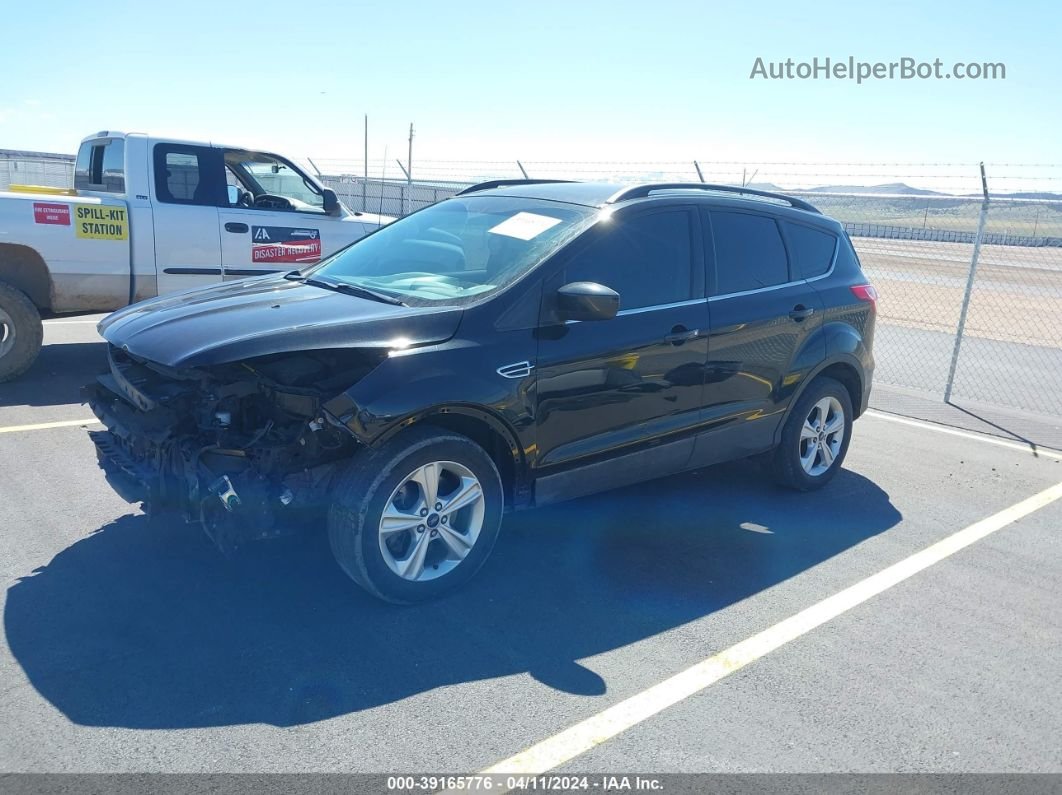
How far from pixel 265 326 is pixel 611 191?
205cm

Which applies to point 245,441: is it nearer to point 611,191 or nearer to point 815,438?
point 611,191

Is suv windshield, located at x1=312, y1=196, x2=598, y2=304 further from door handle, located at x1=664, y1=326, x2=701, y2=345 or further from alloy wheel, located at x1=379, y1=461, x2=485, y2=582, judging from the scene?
alloy wheel, located at x1=379, y1=461, x2=485, y2=582

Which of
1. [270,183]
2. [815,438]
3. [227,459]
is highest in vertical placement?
[270,183]

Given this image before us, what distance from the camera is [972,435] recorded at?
25.1 ft

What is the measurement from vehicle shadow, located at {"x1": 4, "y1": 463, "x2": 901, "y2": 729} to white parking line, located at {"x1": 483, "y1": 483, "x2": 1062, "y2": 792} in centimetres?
21

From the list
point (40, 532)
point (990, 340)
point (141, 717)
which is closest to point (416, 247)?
point (40, 532)

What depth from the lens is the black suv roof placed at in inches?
191

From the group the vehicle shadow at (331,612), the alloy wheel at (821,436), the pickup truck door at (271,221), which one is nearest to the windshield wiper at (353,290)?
the vehicle shadow at (331,612)

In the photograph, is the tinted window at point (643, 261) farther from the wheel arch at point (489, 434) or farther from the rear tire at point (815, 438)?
the rear tire at point (815, 438)

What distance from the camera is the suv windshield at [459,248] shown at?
14.5ft

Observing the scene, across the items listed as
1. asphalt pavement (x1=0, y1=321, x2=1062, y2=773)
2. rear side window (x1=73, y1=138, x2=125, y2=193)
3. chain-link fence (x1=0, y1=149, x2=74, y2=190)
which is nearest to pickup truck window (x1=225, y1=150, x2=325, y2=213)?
rear side window (x1=73, y1=138, x2=125, y2=193)

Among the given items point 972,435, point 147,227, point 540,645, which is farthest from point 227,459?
point 972,435

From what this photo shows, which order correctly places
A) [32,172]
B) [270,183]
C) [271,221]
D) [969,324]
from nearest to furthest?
[271,221] < [270,183] < [969,324] < [32,172]

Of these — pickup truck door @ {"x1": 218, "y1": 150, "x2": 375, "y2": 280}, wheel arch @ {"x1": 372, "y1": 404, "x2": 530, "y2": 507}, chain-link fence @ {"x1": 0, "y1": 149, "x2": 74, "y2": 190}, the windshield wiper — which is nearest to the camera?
wheel arch @ {"x1": 372, "y1": 404, "x2": 530, "y2": 507}
